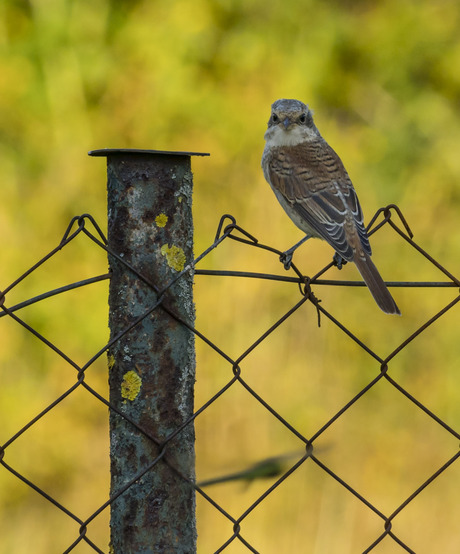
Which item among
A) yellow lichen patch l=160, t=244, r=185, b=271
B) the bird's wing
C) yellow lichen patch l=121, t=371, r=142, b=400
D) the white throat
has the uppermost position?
the white throat

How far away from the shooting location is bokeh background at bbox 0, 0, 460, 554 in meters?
4.41

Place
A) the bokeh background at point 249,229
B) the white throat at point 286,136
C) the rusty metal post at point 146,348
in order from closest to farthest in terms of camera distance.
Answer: the rusty metal post at point 146,348 → the white throat at point 286,136 → the bokeh background at point 249,229

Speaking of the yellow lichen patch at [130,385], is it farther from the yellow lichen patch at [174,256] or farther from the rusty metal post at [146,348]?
the yellow lichen patch at [174,256]

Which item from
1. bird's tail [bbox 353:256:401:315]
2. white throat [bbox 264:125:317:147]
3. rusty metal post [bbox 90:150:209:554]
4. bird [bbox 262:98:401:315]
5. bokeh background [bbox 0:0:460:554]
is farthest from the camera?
bokeh background [bbox 0:0:460:554]

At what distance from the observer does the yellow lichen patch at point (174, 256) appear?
161 cm

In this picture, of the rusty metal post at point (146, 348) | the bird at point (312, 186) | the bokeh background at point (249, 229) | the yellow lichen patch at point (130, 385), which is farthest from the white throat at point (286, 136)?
the yellow lichen patch at point (130, 385)

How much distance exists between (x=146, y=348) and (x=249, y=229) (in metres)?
3.21

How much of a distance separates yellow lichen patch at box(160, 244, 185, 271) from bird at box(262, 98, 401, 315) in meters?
1.50

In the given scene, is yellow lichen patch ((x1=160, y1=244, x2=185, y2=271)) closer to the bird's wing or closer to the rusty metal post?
the rusty metal post

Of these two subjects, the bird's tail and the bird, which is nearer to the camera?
the bird's tail

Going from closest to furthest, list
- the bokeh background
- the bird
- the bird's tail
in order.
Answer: the bird's tail
the bird
the bokeh background

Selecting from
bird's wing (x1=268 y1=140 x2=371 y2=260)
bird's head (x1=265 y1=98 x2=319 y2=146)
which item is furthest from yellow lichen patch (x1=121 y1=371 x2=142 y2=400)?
bird's head (x1=265 y1=98 x2=319 y2=146)

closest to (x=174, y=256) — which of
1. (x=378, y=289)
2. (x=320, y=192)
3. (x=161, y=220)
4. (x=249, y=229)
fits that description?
(x=161, y=220)

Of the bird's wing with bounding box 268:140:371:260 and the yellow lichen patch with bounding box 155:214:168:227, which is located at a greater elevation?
the bird's wing with bounding box 268:140:371:260
